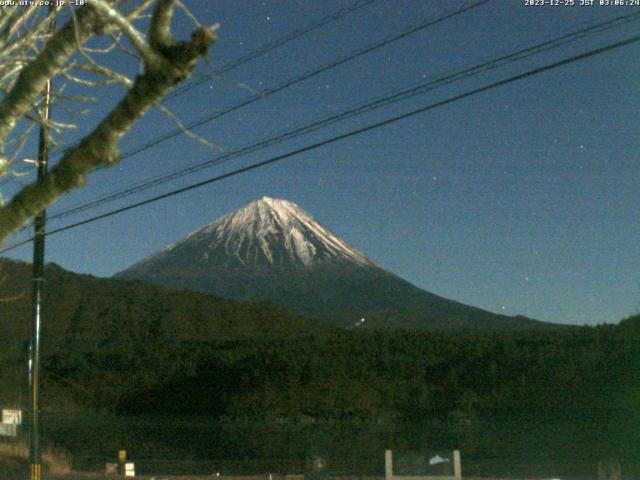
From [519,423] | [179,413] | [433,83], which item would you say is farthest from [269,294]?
[433,83]

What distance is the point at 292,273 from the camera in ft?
589

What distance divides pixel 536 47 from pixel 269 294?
154077 mm

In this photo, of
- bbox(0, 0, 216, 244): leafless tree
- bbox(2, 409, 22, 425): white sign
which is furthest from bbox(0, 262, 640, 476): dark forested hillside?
bbox(0, 0, 216, 244): leafless tree

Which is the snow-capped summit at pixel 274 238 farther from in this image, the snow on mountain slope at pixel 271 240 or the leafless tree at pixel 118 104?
the leafless tree at pixel 118 104

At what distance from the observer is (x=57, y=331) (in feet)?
291

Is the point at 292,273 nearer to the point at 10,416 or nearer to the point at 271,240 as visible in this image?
the point at 271,240

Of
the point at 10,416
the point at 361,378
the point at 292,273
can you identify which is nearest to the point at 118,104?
the point at 10,416

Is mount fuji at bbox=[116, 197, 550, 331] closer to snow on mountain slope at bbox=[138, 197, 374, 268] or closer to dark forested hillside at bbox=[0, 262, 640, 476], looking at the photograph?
snow on mountain slope at bbox=[138, 197, 374, 268]

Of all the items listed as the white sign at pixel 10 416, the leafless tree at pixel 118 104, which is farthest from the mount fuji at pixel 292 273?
the leafless tree at pixel 118 104

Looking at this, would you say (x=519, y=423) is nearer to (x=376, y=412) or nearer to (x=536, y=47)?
(x=376, y=412)

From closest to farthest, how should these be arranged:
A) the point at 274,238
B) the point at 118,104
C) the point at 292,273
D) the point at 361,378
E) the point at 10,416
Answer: the point at 118,104
the point at 10,416
the point at 361,378
the point at 292,273
the point at 274,238

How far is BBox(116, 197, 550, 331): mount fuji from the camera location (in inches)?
5699

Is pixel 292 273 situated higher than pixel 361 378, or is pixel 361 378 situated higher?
pixel 292 273

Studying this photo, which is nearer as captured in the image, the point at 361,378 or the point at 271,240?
the point at 361,378
